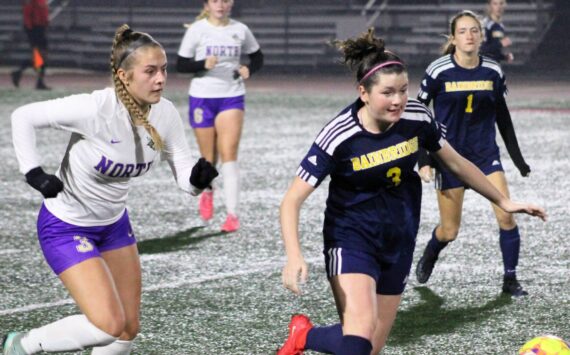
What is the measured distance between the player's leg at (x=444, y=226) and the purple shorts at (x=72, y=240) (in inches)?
113

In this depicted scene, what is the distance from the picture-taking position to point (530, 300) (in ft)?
24.8

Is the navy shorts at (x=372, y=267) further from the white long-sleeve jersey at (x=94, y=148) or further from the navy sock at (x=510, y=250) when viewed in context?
the navy sock at (x=510, y=250)

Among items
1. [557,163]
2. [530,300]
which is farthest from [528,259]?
[557,163]

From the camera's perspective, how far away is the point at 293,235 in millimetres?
5016

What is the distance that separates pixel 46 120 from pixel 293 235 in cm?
126

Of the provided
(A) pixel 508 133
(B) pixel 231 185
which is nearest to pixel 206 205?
(B) pixel 231 185

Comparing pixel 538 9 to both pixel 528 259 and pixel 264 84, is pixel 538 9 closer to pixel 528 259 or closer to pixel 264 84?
pixel 264 84

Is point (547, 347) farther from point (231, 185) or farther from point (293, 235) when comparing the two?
point (231, 185)

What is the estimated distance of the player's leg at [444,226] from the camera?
7.89 metres

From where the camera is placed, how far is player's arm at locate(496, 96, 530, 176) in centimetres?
783

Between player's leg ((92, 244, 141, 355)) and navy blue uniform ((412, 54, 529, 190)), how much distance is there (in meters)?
2.78

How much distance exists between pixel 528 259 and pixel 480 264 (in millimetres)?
403

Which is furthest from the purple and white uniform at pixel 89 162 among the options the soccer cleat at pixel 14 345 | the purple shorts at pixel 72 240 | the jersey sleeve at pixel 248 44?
the jersey sleeve at pixel 248 44

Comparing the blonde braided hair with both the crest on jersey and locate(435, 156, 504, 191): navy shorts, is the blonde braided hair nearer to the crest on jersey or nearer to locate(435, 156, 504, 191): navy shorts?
the crest on jersey
